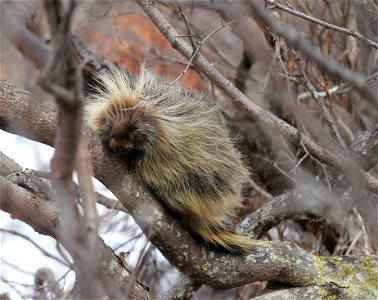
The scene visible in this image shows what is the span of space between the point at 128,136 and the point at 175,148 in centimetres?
18

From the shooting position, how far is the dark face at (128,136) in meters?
2.28

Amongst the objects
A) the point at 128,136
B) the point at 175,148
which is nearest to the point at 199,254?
the point at 175,148

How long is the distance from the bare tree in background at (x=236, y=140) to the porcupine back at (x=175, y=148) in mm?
64

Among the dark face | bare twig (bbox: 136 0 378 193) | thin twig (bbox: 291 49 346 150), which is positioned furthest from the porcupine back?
thin twig (bbox: 291 49 346 150)

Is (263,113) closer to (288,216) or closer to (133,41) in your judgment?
(288,216)

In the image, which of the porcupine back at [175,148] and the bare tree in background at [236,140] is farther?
the porcupine back at [175,148]

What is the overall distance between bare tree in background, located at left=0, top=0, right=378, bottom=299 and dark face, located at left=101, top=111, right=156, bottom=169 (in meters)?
0.09

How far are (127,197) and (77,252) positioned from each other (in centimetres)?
107

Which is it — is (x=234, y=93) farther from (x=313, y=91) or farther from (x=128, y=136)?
(x=128, y=136)

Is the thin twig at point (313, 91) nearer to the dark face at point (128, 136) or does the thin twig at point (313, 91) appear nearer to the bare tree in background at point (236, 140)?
the bare tree in background at point (236, 140)

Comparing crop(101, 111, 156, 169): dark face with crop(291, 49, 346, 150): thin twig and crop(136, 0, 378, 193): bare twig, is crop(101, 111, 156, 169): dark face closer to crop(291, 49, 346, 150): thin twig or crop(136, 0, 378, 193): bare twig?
crop(136, 0, 378, 193): bare twig

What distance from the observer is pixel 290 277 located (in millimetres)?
2604

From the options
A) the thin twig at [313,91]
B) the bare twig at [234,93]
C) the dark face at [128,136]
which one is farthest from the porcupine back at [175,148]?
the thin twig at [313,91]

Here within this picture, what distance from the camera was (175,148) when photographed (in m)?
2.39
